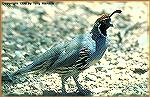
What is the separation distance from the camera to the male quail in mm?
4820

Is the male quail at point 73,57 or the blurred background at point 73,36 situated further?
the blurred background at point 73,36

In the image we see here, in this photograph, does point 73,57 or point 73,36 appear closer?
point 73,57

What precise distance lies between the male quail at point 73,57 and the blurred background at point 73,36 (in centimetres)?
31

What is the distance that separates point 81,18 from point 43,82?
61.2 inches

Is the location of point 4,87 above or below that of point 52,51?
below

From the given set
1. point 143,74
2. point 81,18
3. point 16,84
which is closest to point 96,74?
point 143,74

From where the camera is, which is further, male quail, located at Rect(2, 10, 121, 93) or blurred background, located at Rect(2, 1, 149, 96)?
blurred background, located at Rect(2, 1, 149, 96)

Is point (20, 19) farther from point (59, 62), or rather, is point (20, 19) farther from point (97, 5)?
point (59, 62)

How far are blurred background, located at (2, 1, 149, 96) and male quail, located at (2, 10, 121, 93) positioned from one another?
311 mm

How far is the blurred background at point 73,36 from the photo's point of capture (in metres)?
5.19

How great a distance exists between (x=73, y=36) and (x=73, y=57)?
1.29m

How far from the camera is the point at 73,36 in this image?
6102 mm

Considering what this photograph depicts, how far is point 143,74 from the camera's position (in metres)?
5.43

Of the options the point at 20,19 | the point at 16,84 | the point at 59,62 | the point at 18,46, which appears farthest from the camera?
the point at 20,19
